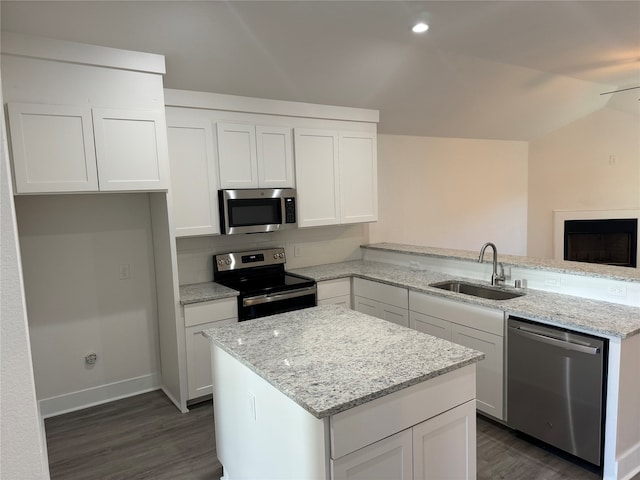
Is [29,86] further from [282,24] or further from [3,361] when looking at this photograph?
[3,361]

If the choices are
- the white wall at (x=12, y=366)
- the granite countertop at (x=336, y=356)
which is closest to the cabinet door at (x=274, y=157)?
the granite countertop at (x=336, y=356)

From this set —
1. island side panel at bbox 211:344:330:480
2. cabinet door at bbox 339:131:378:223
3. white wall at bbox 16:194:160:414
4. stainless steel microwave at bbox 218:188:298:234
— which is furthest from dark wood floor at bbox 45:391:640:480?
cabinet door at bbox 339:131:378:223

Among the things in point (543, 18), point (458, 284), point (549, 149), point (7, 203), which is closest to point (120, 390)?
point (458, 284)

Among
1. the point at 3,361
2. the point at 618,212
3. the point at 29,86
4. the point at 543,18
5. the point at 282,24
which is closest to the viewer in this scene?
the point at 3,361

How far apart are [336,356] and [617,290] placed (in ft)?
6.41

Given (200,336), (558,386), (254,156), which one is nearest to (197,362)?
(200,336)

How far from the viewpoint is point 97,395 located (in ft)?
11.3

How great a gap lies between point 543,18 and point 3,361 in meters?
3.69

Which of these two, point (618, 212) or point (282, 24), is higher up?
point (282, 24)

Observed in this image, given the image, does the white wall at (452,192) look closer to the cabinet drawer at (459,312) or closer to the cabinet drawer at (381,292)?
the cabinet drawer at (381,292)

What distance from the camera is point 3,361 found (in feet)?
2.67

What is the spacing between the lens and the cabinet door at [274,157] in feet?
12.3

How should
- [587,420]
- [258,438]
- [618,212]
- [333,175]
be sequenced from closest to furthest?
[258,438] → [587,420] → [333,175] → [618,212]

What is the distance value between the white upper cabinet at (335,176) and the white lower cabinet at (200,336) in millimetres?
1130
